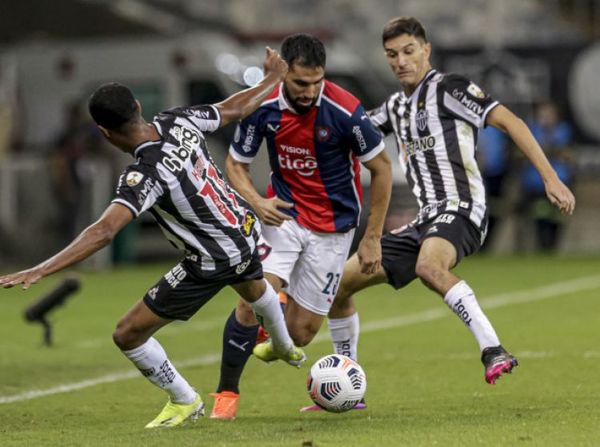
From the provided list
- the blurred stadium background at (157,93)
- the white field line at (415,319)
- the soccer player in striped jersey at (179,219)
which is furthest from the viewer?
the blurred stadium background at (157,93)

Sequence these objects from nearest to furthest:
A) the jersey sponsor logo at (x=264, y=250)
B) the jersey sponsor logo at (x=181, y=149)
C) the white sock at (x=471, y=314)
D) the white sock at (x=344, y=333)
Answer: the jersey sponsor logo at (x=181, y=149), the white sock at (x=471, y=314), the jersey sponsor logo at (x=264, y=250), the white sock at (x=344, y=333)

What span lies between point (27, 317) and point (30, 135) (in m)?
10.3

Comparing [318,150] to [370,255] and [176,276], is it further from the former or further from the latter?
[176,276]

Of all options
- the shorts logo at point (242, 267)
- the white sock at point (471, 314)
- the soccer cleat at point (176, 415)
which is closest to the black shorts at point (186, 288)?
the shorts logo at point (242, 267)

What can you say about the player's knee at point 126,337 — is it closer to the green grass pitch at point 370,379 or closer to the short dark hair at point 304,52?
the green grass pitch at point 370,379

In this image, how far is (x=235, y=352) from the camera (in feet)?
30.2

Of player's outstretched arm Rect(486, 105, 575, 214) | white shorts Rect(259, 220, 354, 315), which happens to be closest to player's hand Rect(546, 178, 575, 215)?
player's outstretched arm Rect(486, 105, 575, 214)

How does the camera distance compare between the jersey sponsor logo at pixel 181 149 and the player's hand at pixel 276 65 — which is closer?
the jersey sponsor logo at pixel 181 149

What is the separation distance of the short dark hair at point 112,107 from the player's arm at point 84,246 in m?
0.47

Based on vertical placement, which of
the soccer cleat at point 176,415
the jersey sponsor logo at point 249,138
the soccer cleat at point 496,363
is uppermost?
the jersey sponsor logo at point 249,138

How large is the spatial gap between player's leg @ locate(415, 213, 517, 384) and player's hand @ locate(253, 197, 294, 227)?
2.96ft

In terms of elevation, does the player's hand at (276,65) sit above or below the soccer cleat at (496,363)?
above

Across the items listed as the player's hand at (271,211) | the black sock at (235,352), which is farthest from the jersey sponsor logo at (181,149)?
the black sock at (235,352)

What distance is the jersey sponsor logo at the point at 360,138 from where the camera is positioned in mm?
9297
